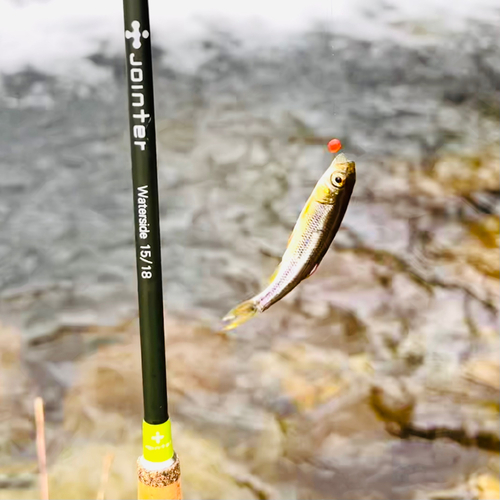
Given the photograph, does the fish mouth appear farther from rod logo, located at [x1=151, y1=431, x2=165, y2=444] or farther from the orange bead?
rod logo, located at [x1=151, y1=431, x2=165, y2=444]

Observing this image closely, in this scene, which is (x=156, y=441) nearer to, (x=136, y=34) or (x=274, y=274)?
(x=274, y=274)

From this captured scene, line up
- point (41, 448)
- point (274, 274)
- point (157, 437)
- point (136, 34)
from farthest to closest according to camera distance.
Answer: point (41, 448)
point (274, 274)
point (157, 437)
point (136, 34)

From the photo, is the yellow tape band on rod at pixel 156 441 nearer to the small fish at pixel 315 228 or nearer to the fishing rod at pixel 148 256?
the fishing rod at pixel 148 256

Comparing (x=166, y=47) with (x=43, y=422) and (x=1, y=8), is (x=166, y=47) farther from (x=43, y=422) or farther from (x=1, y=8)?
(x=43, y=422)

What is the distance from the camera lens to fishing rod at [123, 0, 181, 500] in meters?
1.17

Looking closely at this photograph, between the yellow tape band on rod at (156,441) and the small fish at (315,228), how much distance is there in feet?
1.34

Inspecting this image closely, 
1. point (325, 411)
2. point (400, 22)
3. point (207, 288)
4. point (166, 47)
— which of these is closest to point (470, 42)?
point (400, 22)

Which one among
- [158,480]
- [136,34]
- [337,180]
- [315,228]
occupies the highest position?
[136,34]

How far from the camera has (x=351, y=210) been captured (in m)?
1.60

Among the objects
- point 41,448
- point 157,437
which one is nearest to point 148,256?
point 157,437

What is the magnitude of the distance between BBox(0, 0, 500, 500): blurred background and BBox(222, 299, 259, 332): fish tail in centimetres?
2

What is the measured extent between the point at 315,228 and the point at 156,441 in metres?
0.54

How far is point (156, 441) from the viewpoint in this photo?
51.6 inches

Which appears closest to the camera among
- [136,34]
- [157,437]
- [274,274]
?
[136,34]
